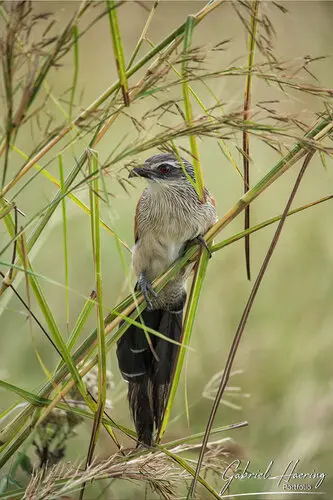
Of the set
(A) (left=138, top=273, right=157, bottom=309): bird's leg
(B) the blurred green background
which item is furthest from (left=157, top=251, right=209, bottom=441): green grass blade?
(B) the blurred green background

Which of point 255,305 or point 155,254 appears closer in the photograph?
point 155,254

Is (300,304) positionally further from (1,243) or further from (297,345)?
(1,243)

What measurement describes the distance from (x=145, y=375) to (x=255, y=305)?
1.78 meters

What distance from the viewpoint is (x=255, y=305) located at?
172 inches

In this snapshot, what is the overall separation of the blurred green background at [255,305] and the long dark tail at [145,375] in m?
0.21

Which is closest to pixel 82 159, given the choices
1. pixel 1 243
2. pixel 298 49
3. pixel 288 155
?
pixel 288 155

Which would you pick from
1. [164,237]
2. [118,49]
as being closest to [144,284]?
[164,237]

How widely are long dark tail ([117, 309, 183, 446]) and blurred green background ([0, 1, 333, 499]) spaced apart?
0.21m

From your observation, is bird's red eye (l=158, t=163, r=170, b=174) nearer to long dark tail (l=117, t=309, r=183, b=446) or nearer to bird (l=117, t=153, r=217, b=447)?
bird (l=117, t=153, r=217, b=447)

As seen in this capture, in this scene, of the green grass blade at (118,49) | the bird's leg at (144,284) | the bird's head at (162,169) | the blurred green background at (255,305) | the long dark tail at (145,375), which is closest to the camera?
the green grass blade at (118,49)

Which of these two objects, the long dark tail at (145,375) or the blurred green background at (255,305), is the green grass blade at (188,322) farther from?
the blurred green background at (255,305)

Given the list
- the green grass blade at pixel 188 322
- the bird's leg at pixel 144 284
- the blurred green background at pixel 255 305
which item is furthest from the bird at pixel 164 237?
the green grass blade at pixel 188 322

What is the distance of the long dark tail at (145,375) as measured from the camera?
251cm

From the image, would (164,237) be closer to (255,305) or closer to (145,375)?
(145,375)
